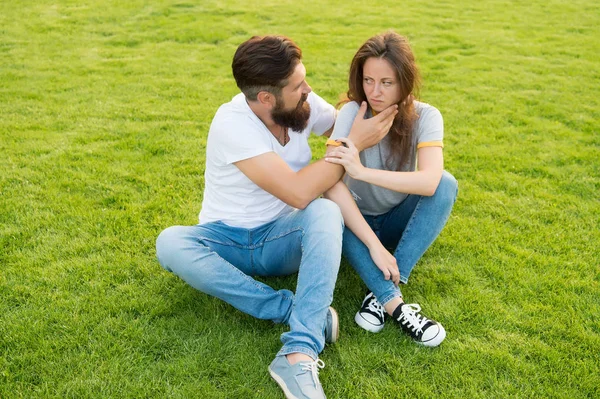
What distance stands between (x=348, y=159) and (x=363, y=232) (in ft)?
1.46

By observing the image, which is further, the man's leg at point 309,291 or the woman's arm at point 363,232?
the woman's arm at point 363,232

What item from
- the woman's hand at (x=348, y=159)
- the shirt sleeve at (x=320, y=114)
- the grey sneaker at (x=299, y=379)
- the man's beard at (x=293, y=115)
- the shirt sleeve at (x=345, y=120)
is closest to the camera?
the grey sneaker at (x=299, y=379)

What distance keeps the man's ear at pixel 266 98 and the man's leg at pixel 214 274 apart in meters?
0.84

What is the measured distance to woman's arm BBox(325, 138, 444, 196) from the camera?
11.0 feet

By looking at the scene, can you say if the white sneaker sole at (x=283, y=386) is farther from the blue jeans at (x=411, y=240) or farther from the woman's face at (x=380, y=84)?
the woman's face at (x=380, y=84)

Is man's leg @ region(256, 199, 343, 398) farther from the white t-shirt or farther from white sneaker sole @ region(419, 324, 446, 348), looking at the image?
white sneaker sole @ region(419, 324, 446, 348)

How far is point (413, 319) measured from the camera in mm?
3318

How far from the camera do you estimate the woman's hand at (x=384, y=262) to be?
336 cm

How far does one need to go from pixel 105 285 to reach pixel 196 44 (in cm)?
653

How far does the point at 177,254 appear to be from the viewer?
324 centimetres

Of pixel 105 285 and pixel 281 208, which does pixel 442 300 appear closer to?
pixel 281 208

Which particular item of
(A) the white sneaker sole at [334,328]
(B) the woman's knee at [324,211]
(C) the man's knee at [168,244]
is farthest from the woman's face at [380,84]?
(C) the man's knee at [168,244]

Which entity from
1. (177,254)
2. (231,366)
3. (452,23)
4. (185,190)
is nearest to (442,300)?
(231,366)

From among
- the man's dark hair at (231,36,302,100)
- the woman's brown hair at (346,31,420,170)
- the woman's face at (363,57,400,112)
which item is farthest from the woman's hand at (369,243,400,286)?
the man's dark hair at (231,36,302,100)
